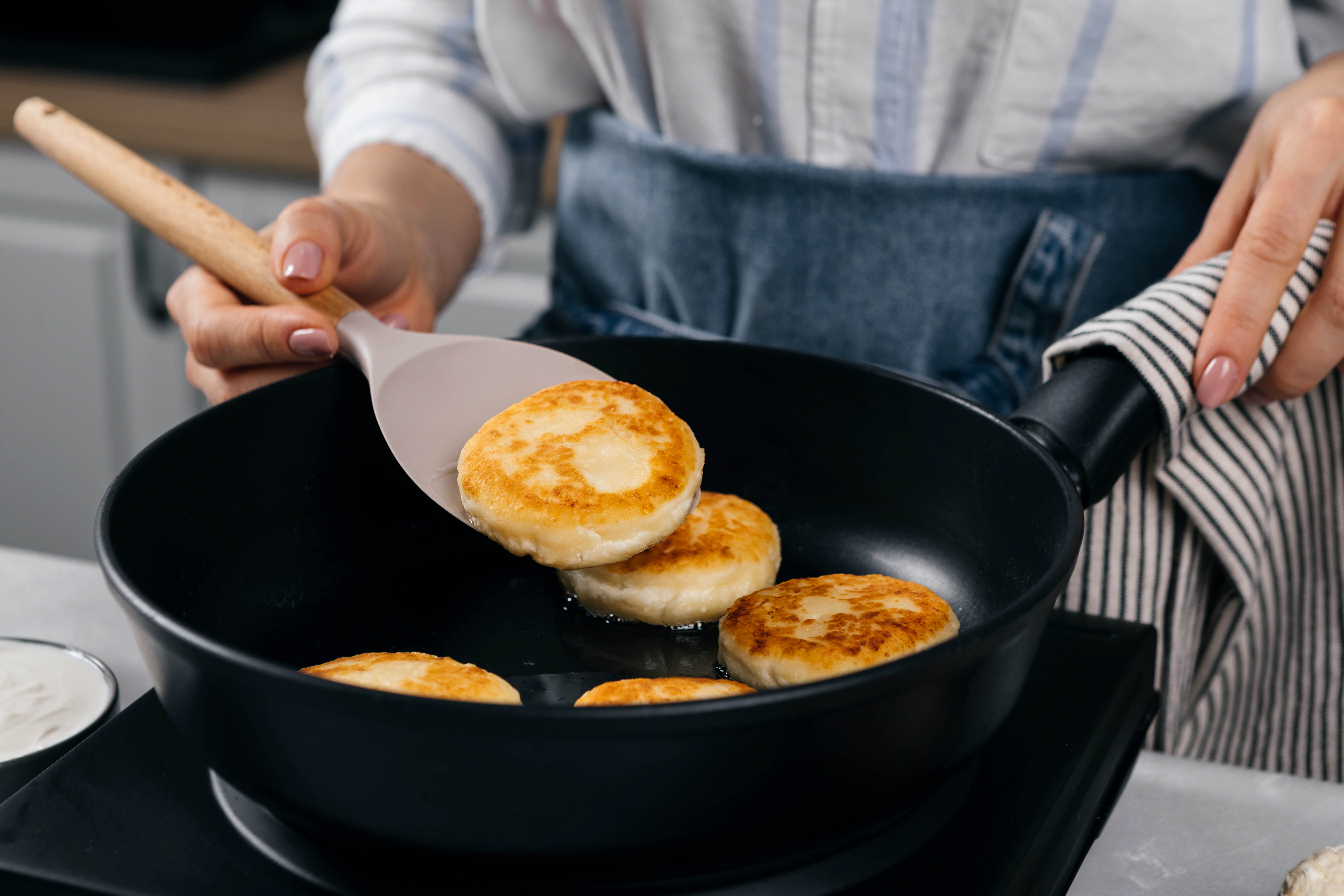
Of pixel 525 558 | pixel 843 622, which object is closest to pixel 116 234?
pixel 525 558

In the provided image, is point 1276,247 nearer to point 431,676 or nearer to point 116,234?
point 431,676

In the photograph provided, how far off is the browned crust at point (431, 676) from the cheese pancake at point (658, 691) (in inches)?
1.7

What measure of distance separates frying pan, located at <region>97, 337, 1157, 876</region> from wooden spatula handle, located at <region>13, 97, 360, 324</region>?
9cm

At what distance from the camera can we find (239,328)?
751 mm

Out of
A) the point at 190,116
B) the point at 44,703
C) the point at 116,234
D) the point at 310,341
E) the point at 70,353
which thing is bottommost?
the point at 70,353

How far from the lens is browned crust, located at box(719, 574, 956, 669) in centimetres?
59

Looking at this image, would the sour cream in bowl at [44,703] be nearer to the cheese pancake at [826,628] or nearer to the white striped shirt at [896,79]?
the cheese pancake at [826,628]

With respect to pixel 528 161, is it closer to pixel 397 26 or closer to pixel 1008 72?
pixel 397 26

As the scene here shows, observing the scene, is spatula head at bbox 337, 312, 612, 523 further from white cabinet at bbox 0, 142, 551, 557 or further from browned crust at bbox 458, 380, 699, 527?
white cabinet at bbox 0, 142, 551, 557

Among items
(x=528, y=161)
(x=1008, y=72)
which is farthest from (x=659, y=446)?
(x=528, y=161)

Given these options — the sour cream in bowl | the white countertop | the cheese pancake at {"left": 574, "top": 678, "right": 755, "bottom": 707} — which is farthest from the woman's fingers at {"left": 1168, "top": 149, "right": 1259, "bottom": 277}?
the sour cream in bowl

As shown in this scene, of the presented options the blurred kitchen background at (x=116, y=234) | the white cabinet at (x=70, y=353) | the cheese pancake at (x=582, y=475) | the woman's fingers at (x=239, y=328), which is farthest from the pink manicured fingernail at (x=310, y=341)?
the white cabinet at (x=70, y=353)

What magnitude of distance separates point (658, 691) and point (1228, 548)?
47cm

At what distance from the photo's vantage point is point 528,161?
49.4 inches
